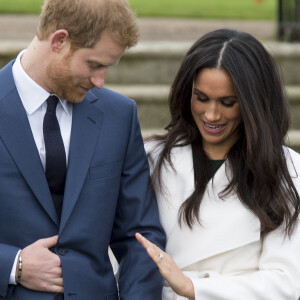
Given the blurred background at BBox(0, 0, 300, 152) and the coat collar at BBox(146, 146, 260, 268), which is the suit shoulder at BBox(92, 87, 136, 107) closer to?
the coat collar at BBox(146, 146, 260, 268)

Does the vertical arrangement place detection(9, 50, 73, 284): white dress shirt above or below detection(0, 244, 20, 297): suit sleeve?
above

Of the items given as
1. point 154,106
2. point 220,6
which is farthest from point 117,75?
point 220,6

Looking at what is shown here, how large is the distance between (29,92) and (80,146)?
9.1 inches

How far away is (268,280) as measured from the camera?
275cm

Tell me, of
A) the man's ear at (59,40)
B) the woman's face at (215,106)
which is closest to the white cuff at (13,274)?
the man's ear at (59,40)

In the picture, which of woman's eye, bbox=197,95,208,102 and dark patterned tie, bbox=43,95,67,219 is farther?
woman's eye, bbox=197,95,208,102

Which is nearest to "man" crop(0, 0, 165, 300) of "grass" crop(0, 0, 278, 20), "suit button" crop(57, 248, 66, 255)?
"suit button" crop(57, 248, 66, 255)

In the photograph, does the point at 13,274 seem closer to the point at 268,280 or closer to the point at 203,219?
the point at 203,219

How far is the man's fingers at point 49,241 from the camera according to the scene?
2668 mm

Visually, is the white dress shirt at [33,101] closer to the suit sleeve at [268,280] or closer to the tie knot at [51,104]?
the tie knot at [51,104]

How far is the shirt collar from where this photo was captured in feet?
8.81

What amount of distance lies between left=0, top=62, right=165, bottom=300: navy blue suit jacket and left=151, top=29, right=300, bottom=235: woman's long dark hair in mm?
141

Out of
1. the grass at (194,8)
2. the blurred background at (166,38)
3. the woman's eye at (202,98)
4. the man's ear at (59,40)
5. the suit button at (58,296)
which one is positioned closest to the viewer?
the man's ear at (59,40)

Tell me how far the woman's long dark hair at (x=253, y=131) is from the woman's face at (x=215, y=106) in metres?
0.03
